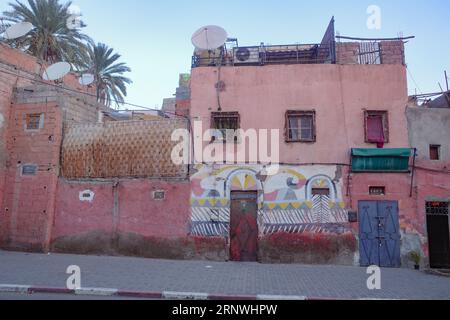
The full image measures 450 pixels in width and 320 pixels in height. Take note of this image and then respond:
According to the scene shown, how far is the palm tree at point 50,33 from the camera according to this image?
21.0m

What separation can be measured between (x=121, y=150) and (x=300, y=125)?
6575 mm

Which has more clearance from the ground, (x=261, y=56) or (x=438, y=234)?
(x=261, y=56)

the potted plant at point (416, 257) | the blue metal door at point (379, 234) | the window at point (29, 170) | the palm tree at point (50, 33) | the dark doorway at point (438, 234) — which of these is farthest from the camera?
the palm tree at point (50, 33)

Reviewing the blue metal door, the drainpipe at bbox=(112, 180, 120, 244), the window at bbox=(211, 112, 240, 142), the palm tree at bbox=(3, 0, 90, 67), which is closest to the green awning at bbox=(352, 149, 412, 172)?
the blue metal door

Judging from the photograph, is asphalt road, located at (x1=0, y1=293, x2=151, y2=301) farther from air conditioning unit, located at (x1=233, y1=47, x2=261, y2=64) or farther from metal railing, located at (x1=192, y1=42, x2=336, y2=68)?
air conditioning unit, located at (x1=233, y1=47, x2=261, y2=64)

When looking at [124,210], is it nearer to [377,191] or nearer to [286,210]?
[286,210]

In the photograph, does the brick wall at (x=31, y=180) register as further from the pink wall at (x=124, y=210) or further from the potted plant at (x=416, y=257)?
the potted plant at (x=416, y=257)

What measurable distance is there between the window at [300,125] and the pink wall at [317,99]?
0.18 meters

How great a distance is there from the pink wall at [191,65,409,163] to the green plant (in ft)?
11.8

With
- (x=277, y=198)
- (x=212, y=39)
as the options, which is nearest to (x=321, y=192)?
(x=277, y=198)

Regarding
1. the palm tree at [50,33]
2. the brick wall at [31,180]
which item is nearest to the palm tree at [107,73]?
the palm tree at [50,33]

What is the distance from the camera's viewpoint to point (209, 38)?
13422mm

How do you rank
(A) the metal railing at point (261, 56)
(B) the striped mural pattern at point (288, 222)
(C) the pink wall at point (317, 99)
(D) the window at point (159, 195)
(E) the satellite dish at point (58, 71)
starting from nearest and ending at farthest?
(B) the striped mural pattern at point (288, 222) < (C) the pink wall at point (317, 99) < (D) the window at point (159, 195) < (A) the metal railing at point (261, 56) < (E) the satellite dish at point (58, 71)
